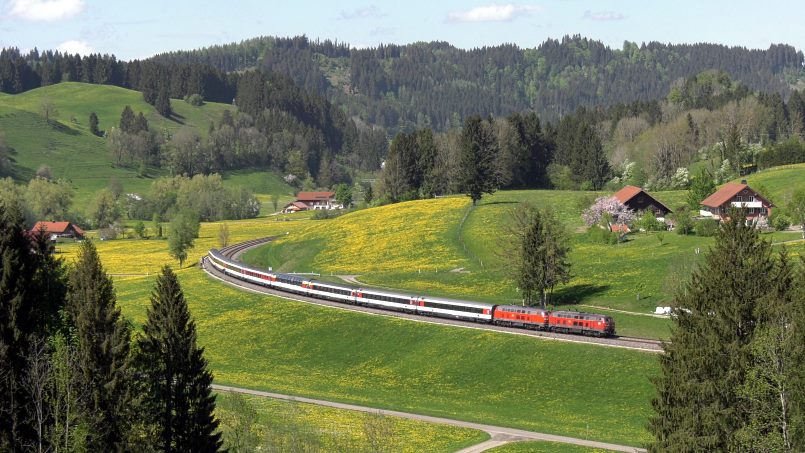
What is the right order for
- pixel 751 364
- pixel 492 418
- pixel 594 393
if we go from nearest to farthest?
pixel 751 364 → pixel 492 418 → pixel 594 393

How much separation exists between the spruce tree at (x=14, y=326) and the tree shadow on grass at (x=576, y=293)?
5833cm

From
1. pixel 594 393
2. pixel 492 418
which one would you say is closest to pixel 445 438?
pixel 492 418

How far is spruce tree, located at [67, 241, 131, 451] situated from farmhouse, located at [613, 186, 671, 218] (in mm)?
95538

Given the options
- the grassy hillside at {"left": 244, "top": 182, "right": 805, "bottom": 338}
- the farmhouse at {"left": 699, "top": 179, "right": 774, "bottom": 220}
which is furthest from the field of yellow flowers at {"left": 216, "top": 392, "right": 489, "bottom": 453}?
the farmhouse at {"left": 699, "top": 179, "right": 774, "bottom": 220}

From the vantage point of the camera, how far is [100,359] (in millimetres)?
44469

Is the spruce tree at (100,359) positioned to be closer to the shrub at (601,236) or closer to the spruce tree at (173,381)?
the spruce tree at (173,381)

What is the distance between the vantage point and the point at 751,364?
139 ft

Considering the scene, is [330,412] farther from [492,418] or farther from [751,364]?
[751,364]

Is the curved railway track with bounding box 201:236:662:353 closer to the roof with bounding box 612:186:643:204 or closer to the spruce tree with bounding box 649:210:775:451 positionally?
the spruce tree with bounding box 649:210:775:451

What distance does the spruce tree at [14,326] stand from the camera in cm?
Result: 4325

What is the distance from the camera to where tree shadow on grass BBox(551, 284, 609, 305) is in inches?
3748

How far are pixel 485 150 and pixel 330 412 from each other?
86.5m

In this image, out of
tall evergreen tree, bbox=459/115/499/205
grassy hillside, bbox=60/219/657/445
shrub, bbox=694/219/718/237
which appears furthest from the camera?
tall evergreen tree, bbox=459/115/499/205

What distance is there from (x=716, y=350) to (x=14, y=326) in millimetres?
31044
